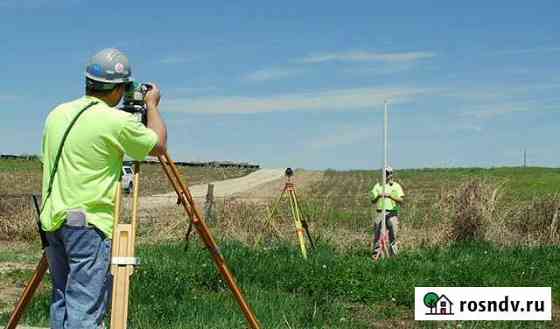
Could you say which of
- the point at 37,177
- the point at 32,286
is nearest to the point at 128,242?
the point at 32,286

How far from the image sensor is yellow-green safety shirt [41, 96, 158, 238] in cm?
473

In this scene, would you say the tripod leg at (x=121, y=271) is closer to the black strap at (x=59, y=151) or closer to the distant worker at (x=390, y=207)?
the black strap at (x=59, y=151)

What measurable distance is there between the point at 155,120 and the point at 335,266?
6794mm

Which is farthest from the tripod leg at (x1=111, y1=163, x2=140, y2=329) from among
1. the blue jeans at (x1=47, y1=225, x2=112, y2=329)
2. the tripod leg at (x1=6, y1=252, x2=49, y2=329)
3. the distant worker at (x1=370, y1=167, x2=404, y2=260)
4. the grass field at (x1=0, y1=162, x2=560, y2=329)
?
the distant worker at (x1=370, y1=167, x2=404, y2=260)

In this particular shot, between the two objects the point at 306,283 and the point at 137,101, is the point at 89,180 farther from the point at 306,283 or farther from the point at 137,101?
the point at 306,283

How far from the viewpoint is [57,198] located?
15.7 feet

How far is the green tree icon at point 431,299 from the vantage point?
945cm

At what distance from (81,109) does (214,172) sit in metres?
63.7

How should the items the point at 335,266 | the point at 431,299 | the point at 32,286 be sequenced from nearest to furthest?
1. the point at 32,286
2. the point at 431,299
3. the point at 335,266

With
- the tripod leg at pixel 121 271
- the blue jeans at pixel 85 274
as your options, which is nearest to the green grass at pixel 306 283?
the blue jeans at pixel 85 274

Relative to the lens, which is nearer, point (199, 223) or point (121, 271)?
point (121, 271)

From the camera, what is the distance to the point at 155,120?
5.06 metres

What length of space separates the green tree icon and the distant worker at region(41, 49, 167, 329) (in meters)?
5.29

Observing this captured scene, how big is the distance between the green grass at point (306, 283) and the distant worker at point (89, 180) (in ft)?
9.83
